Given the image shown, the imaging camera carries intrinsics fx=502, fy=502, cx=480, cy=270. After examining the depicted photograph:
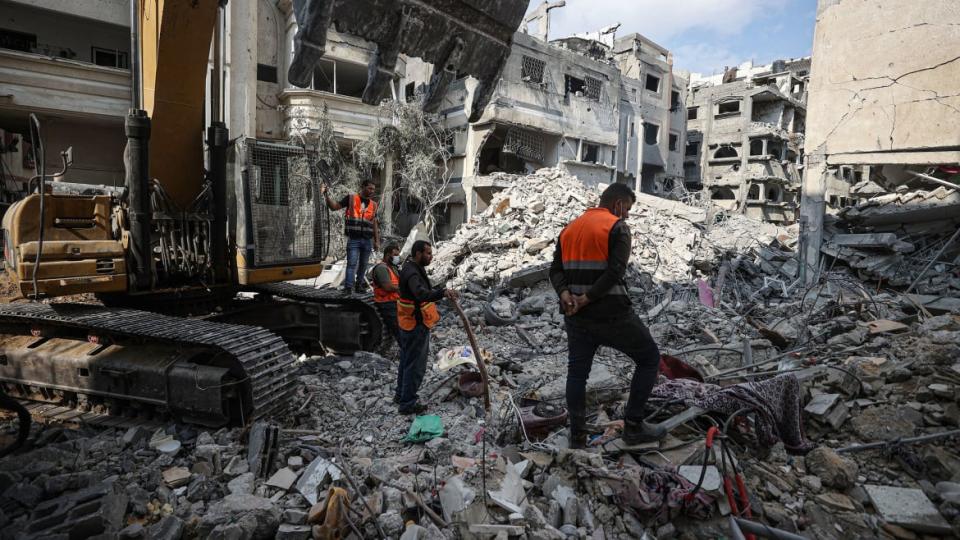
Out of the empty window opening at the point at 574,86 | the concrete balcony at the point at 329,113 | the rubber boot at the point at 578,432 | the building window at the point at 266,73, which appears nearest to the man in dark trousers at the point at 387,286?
the rubber boot at the point at 578,432

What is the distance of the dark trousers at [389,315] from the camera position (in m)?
5.96

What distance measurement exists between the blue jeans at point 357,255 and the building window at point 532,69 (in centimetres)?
1439

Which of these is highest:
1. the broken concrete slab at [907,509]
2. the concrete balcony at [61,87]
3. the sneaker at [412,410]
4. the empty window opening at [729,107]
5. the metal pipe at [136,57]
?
the empty window opening at [729,107]

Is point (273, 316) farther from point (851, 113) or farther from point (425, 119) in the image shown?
point (425, 119)

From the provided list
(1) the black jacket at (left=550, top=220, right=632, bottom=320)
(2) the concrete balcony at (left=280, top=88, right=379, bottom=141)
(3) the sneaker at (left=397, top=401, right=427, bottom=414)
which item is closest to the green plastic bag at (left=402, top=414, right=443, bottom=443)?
(3) the sneaker at (left=397, top=401, right=427, bottom=414)

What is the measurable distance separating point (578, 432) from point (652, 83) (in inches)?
1237

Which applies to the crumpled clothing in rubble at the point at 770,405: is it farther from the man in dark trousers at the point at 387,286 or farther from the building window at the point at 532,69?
the building window at the point at 532,69

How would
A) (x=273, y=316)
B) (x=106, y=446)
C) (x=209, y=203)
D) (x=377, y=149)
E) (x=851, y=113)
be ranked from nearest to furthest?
1. (x=106, y=446)
2. (x=209, y=203)
3. (x=273, y=316)
4. (x=851, y=113)
5. (x=377, y=149)

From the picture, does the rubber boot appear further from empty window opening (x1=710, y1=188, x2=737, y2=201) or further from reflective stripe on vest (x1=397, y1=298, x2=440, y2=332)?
empty window opening (x1=710, y1=188, x2=737, y2=201)

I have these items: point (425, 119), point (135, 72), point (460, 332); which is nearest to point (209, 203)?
point (135, 72)

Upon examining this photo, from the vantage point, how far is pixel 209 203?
5.25m

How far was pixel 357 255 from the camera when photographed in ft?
25.3

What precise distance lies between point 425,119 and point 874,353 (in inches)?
604

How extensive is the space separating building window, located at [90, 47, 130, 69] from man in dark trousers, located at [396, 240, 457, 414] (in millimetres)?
17135
